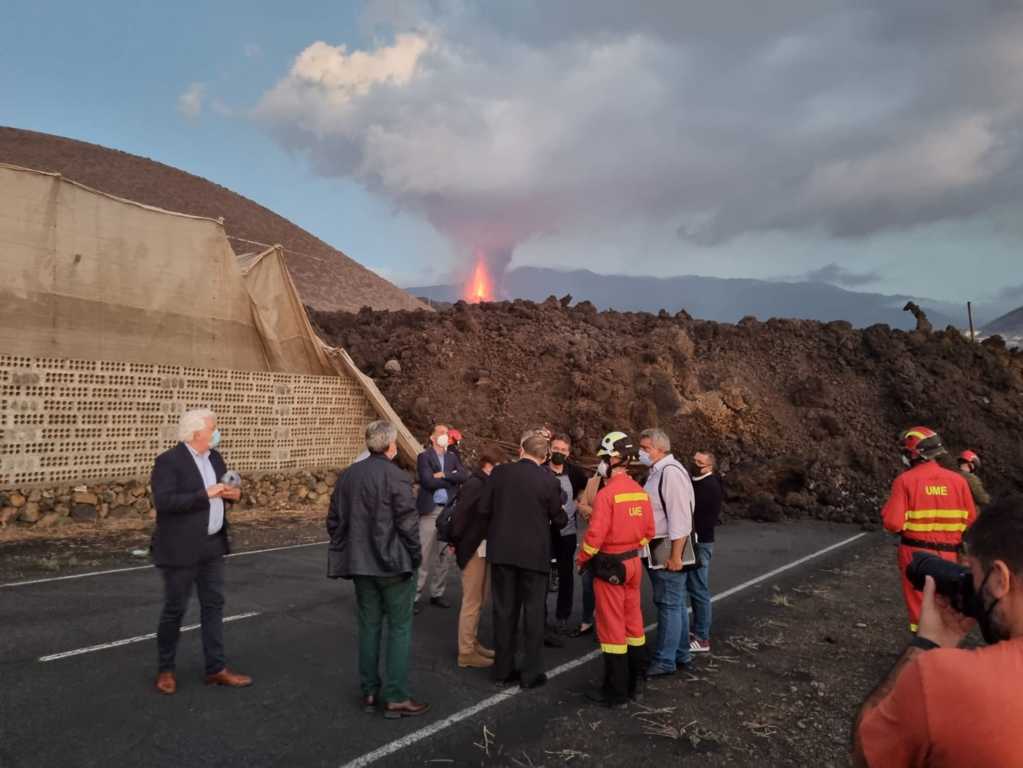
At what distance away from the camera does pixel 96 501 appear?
10.8m

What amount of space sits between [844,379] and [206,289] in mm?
18470

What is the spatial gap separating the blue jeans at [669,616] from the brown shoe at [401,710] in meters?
2.05

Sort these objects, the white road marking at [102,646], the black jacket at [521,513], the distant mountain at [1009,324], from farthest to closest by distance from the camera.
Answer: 1. the distant mountain at [1009,324]
2. the white road marking at [102,646]
3. the black jacket at [521,513]

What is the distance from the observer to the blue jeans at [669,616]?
5.28 metres

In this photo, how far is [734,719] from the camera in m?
4.50

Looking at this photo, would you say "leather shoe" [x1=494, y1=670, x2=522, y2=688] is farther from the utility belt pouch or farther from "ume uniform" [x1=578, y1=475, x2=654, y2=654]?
the utility belt pouch

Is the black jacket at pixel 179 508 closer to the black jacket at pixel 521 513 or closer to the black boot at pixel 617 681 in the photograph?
the black jacket at pixel 521 513

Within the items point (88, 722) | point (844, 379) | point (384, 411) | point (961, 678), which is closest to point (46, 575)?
point (88, 722)

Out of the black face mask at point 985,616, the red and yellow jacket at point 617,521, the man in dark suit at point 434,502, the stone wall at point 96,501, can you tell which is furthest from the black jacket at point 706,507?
the stone wall at point 96,501

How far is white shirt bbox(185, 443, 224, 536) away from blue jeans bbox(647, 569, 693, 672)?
334 cm

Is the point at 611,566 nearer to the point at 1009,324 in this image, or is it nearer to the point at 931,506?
the point at 931,506

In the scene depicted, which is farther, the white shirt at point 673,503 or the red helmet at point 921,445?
the white shirt at point 673,503

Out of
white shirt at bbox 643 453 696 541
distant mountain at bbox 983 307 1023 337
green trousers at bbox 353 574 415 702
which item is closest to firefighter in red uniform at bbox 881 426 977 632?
white shirt at bbox 643 453 696 541

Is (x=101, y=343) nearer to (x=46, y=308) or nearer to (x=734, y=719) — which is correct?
(x=46, y=308)
